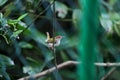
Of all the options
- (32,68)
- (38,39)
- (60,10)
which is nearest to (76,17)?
(60,10)

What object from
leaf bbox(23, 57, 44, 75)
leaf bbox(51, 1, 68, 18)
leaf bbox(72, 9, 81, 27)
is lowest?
leaf bbox(23, 57, 44, 75)

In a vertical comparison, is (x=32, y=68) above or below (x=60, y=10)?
below

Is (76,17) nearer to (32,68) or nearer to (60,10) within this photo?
(60,10)

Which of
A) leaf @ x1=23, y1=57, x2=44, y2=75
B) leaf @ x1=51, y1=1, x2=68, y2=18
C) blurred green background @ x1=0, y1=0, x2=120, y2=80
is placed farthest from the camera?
leaf @ x1=51, y1=1, x2=68, y2=18

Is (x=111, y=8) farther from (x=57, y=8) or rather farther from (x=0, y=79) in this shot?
(x=0, y=79)

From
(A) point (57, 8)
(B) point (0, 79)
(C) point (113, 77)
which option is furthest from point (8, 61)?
(C) point (113, 77)

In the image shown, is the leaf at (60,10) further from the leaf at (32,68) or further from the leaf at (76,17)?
the leaf at (32,68)

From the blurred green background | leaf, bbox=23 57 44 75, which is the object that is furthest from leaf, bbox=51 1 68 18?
leaf, bbox=23 57 44 75

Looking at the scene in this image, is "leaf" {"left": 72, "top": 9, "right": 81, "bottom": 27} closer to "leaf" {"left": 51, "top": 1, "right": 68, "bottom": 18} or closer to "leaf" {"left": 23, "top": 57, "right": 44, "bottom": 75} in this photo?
"leaf" {"left": 51, "top": 1, "right": 68, "bottom": 18}

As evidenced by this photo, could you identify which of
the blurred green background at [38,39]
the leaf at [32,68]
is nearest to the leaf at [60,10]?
the blurred green background at [38,39]
